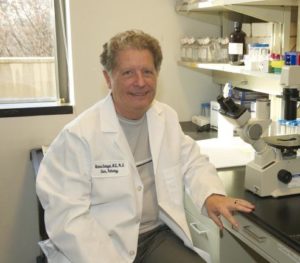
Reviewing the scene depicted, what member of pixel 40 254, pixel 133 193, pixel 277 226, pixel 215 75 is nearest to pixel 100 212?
pixel 133 193

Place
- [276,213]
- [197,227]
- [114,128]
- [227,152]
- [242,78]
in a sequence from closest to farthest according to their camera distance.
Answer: [276,213], [114,128], [197,227], [227,152], [242,78]

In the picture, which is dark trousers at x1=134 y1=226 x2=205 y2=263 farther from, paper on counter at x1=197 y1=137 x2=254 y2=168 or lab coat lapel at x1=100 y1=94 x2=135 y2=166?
paper on counter at x1=197 y1=137 x2=254 y2=168

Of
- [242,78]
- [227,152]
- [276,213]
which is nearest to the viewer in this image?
[276,213]

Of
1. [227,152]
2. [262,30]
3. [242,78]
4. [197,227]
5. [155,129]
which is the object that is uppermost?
[262,30]

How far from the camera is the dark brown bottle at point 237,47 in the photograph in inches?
86.7

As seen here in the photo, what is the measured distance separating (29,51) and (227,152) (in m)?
1.36

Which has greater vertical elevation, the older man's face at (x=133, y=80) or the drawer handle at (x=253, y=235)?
the older man's face at (x=133, y=80)

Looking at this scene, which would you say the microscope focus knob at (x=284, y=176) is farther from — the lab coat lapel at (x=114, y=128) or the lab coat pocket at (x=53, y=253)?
the lab coat pocket at (x=53, y=253)

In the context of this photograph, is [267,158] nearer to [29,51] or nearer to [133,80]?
[133,80]

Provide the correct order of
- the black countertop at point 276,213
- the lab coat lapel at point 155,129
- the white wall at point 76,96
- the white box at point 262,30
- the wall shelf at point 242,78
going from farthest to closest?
the white wall at point 76,96
the white box at point 262,30
the wall shelf at point 242,78
the lab coat lapel at point 155,129
the black countertop at point 276,213

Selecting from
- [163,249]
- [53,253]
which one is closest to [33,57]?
[53,253]

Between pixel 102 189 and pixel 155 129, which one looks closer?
pixel 102 189

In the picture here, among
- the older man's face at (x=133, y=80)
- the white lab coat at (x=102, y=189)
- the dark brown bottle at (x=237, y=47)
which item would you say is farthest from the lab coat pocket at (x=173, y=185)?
the dark brown bottle at (x=237, y=47)

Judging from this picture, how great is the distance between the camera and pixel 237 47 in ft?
7.22
